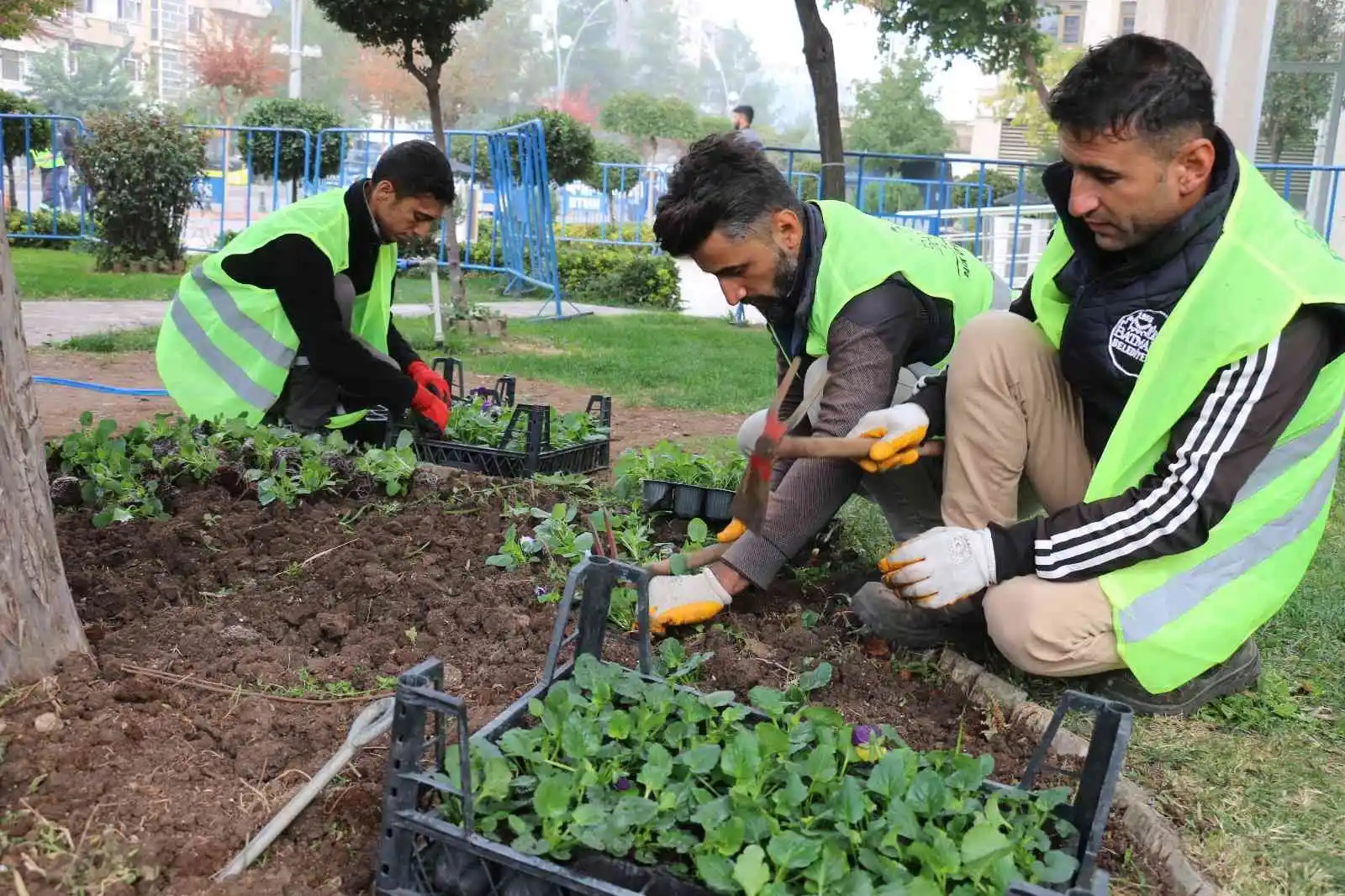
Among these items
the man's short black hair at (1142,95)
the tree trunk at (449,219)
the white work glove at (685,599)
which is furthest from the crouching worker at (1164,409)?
the tree trunk at (449,219)

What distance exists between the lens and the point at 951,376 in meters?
2.49

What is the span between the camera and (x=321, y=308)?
375 cm

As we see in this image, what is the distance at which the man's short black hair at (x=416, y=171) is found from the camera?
3.62 meters

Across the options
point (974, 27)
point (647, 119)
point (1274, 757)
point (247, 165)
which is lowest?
point (1274, 757)

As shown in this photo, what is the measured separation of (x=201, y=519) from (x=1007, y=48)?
921 centimetres

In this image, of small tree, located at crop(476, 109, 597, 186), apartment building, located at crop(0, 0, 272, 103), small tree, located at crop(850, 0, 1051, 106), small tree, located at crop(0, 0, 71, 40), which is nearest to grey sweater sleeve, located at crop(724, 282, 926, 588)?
small tree, located at crop(850, 0, 1051, 106)

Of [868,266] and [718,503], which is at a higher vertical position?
[868,266]

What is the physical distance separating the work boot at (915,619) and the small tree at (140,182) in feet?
34.9

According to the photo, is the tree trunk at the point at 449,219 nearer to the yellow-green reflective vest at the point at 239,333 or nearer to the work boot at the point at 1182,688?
the yellow-green reflective vest at the point at 239,333

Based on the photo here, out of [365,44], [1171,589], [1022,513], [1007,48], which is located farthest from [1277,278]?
[1007,48]

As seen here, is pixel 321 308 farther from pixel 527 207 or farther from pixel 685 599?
Answer: pixel 527 207

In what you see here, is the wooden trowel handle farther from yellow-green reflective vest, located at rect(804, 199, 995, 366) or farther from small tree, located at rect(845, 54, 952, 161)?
small tree, located at rect(845, 54, 952, 161)

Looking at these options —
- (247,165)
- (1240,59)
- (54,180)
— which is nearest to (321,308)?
(1240,59)

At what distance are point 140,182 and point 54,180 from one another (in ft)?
19.9
